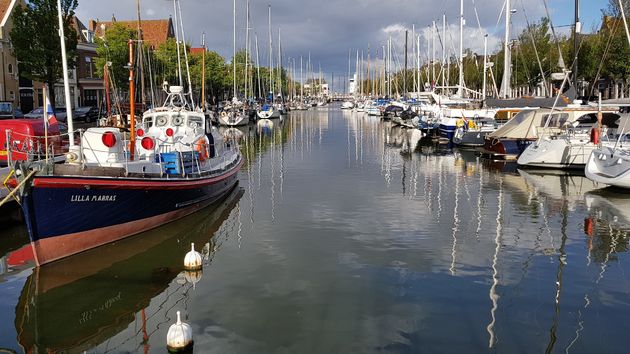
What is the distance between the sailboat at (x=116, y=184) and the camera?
12344mm

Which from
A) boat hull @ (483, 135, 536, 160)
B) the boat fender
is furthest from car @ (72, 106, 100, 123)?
the boat fender

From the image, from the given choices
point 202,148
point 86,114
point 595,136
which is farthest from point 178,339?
point 86,114

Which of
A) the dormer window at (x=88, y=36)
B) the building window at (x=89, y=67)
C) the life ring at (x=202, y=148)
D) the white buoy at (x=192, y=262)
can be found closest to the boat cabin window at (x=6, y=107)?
the life ring at (x=202, y=148)

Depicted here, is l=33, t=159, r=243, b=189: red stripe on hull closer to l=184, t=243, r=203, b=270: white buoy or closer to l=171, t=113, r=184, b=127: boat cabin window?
l=184, t=243, r=203, b=270: white buoy

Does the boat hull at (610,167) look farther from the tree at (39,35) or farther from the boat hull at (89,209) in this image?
the tree at (39,35)

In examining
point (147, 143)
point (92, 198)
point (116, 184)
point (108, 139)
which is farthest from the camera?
point (147, 143)

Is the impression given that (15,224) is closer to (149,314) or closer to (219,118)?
(149,314)

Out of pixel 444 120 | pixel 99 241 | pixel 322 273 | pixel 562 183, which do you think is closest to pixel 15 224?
pixel 99 241

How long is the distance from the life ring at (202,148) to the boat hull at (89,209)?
308cm

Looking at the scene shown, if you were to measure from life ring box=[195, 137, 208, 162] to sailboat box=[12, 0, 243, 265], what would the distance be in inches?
1.4

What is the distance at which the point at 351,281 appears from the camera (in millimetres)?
11562

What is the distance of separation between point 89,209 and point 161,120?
7.66 metres

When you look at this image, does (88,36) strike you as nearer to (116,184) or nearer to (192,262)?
(116,184)

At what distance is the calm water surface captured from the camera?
9.04 metres
